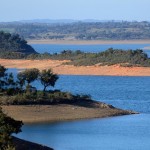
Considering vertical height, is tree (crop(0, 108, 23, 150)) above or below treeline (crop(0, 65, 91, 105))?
above

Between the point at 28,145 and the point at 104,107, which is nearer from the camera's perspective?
the point at 28,145

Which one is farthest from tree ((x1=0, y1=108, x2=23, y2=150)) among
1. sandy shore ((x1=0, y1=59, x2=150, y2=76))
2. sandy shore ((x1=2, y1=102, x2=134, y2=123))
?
sandy shore ((x1=0, y1=59, x2=150, y2=76))

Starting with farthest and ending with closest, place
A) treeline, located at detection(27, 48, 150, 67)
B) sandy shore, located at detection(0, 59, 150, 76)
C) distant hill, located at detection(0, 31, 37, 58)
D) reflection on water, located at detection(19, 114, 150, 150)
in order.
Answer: distant hill, located at detection(0, 31, 37, 58) → treeline, located at detection(27, 48, 150, 67) → sandy shore, located at detection(0, 59, 150, 76) → reflection on water, located at detection(19, 114, 150, 150)

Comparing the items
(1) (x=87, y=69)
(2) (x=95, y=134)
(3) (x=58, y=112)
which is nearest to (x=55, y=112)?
(3) (x=58, y=112)

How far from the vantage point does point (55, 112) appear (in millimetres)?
56844

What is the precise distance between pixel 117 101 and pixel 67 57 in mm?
52011

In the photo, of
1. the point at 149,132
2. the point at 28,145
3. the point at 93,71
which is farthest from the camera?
the point at 93,71

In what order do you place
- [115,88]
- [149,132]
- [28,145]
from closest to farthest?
[28,145], [149,132], [115,88]

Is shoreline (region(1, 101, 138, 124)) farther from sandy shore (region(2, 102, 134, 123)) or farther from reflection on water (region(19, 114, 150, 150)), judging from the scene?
reflection on water (region(19, 114, 150, 150))

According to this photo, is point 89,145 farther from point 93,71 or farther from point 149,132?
point 93,71

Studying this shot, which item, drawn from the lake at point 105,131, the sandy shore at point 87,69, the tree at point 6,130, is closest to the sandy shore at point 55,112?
the lake at point 105,131

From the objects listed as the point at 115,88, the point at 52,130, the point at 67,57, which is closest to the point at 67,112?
the point at 52,130

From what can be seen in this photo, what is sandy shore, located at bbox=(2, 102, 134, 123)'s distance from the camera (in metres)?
55.2

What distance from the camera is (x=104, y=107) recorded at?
6053 cm
